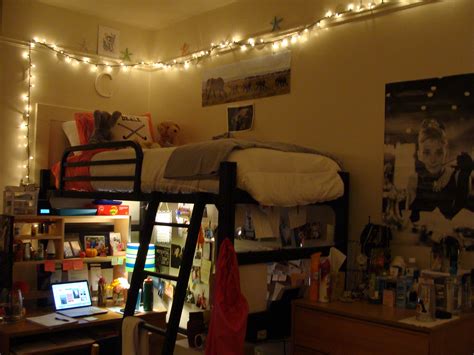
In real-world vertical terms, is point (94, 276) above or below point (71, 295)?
above

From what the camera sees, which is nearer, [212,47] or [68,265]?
[68,265]

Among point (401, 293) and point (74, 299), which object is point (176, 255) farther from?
point (401, 293)

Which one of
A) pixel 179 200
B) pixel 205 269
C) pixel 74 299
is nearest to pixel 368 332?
pixel 179 200

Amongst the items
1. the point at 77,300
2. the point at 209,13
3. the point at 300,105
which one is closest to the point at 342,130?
the point at 300,105

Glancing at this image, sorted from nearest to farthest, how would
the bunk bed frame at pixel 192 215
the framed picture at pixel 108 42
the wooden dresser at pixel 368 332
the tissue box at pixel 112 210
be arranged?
the wooden dresser at pixel 368 332, the bunk bed frame at pixel 192 215, the tissue box at pixel 112 210, the framed picture at pixel 108 42

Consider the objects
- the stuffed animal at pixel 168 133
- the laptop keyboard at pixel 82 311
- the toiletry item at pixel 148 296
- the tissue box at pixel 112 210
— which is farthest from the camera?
the stuffed animal at pixel 168 133

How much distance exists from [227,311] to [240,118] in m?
2.08

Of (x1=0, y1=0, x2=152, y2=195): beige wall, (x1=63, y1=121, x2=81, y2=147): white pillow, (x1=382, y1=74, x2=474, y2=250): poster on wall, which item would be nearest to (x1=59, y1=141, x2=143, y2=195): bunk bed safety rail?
(x1=63, y1=121, x2=81, y2=147): white pillow

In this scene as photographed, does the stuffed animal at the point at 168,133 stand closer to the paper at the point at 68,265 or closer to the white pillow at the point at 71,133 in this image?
the white pillow at the point at 71,133

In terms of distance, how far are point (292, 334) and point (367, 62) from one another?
183 centimetres

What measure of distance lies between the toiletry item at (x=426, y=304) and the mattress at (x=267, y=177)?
0.78 m

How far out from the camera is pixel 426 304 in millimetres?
2656

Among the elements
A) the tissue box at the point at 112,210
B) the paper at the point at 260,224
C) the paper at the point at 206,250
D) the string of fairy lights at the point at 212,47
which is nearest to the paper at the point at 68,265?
the tissue box at the point at 112,210

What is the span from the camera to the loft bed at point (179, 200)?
2.72 m
